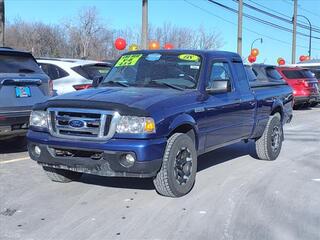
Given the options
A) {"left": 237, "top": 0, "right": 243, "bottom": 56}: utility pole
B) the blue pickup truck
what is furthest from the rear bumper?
{"left": 237, "top": 0, "right": 243, "bottom": 56}: utility pole

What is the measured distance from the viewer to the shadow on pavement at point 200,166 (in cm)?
670

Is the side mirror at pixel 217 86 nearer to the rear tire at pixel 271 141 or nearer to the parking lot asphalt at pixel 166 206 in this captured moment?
the parking lot asphalt at pixel 166 206

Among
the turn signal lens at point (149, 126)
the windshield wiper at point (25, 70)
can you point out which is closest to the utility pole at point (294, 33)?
the windshield wiper at point (25, 70)

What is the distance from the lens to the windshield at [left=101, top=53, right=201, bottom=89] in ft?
21.9

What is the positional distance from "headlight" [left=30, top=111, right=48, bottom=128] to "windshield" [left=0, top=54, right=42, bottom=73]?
239 centimetres

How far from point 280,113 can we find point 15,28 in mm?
68604

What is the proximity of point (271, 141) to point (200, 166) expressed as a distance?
5.05 feet

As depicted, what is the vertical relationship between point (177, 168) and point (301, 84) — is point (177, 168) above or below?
below

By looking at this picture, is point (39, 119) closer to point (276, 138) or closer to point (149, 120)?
point (149, 120)

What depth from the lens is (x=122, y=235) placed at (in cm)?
479

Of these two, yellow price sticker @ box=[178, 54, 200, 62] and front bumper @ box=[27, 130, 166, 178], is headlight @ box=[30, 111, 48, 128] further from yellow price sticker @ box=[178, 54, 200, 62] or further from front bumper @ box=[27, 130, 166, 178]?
yellow price sticker @ box=[178, 54, 200, 62]

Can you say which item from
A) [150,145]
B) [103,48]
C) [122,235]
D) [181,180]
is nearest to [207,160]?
[181,180]

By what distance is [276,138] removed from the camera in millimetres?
8945

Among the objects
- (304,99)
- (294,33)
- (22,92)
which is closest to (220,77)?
(22,92)
